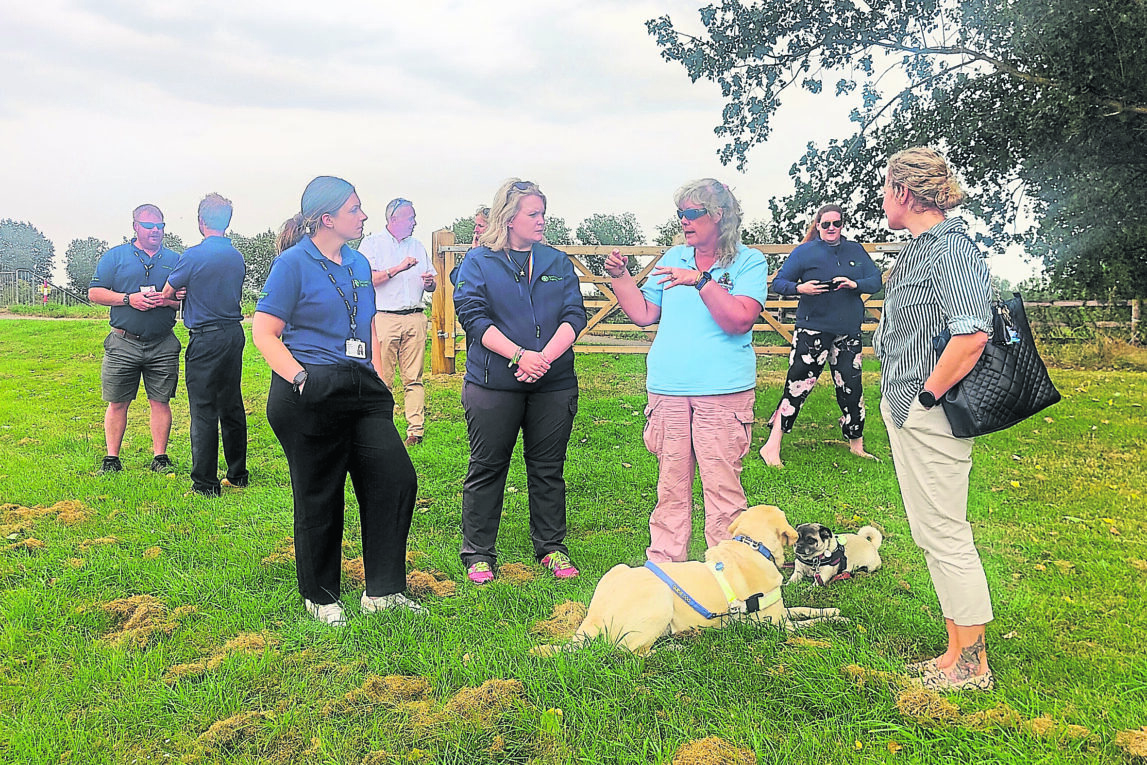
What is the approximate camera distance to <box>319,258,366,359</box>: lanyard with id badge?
3.78m

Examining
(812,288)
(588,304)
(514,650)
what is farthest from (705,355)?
(588,304)

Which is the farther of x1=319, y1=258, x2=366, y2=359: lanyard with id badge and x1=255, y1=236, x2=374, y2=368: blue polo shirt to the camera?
x1=319, y1=258, x2=366, y2=359: lanyard with id badge

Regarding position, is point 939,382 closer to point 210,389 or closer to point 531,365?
point 531,365

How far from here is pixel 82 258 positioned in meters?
66.8

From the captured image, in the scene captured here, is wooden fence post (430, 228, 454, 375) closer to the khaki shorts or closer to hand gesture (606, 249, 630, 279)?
the khaki shorts

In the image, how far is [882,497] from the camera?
6156 mm

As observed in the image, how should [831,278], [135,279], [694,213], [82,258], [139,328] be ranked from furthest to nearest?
[82,258], [831,278], [135,279], [139,328], [694,213]

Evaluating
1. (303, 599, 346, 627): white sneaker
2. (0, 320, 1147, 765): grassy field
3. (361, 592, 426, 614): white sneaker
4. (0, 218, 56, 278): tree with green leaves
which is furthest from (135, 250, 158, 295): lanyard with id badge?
(0, 218, 56, 278): tree with green leaves

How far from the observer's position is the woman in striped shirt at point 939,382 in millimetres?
2848

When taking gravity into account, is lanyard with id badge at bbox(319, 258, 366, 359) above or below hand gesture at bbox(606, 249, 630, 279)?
below

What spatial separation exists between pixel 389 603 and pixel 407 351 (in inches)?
184

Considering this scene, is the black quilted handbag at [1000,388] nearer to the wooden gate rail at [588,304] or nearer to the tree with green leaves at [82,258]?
the wooden gate rail at [588,304]

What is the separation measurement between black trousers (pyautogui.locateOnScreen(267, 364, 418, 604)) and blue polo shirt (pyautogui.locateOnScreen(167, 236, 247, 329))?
272 centimetres

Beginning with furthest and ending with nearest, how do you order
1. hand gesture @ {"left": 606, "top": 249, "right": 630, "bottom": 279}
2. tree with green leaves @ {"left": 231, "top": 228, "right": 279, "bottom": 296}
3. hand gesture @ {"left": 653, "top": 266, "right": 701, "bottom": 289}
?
tree with green leaves @ {"left": 231, "top": 228, "right": 279, "bottom": 296}
hand gesture @ {"left": 606, "top": 249, "right": 630, "bottom": 279}
hand gesture @ {"left": 653, "top": 266, "right": 701, "bottom": 289}
